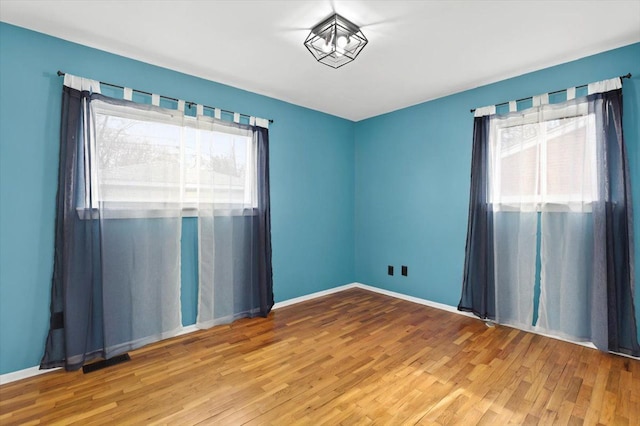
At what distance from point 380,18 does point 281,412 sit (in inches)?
102

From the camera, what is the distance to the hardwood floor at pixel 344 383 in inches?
66.6

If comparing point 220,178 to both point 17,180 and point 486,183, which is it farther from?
point 486,183

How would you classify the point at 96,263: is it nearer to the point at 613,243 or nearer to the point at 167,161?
the point at 167,161

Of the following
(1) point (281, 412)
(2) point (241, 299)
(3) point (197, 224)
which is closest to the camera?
(1) point (281, 412)

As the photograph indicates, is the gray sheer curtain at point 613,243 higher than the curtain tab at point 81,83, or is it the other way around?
the curtain tab at point 81,83

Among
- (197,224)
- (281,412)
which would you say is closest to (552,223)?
(281,412)

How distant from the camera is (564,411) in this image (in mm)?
1720

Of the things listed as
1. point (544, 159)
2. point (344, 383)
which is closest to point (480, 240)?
point (544, 159)

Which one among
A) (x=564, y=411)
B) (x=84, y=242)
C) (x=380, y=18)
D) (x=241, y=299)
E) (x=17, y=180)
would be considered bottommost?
(x=564, y=411)

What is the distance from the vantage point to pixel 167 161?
2652 millimetres

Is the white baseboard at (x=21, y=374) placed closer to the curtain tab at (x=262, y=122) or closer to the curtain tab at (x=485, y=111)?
the curtain tab at (x=262, y=122)

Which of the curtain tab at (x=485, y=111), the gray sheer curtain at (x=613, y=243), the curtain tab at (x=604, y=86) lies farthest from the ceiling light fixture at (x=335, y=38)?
the gray sheer curtain at (x=613, y=243)

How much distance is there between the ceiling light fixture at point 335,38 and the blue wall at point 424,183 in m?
1.62

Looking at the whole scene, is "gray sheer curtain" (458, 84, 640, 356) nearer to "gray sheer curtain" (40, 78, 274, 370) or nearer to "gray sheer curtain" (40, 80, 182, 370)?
"gray sheer curtain" (40, 78, 274, 370)
